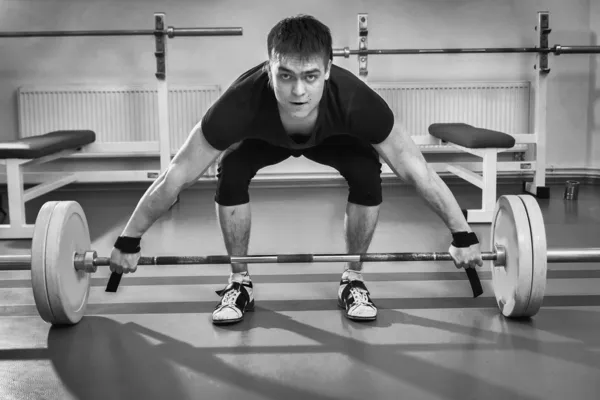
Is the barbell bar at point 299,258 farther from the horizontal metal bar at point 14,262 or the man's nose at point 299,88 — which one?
the man's nose at point 299,88

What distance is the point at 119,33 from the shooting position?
13.7 ft

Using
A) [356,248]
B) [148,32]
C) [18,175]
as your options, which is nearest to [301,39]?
[356,248]

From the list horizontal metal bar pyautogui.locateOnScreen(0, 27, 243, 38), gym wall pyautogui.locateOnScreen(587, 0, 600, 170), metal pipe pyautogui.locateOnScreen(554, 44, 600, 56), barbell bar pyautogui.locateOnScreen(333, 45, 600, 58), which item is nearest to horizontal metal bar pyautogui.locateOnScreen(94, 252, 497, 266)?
horizontal metal bar pyautogui.locateOnScreen(0, 27, 243, 38)

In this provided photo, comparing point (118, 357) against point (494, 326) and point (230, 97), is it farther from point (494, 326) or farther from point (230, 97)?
point (494, 326)

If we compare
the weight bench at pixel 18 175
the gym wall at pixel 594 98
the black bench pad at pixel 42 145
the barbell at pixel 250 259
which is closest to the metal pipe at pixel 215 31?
the black bench pad at pixel 42 145

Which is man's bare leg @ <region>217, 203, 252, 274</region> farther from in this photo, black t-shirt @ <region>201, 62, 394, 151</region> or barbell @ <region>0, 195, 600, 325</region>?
black t-shirt @ <region>201, 62, 394, 151</region>

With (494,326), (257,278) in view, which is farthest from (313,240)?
(494,326)

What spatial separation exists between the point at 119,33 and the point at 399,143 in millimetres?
2819

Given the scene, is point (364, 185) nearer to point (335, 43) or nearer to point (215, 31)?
point (215, 31)

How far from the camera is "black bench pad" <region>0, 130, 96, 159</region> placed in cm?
345

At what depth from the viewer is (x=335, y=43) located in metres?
5.36

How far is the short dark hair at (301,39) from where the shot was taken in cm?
167

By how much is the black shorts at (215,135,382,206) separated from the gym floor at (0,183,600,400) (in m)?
0.42

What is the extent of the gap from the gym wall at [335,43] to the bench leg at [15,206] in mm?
1939
